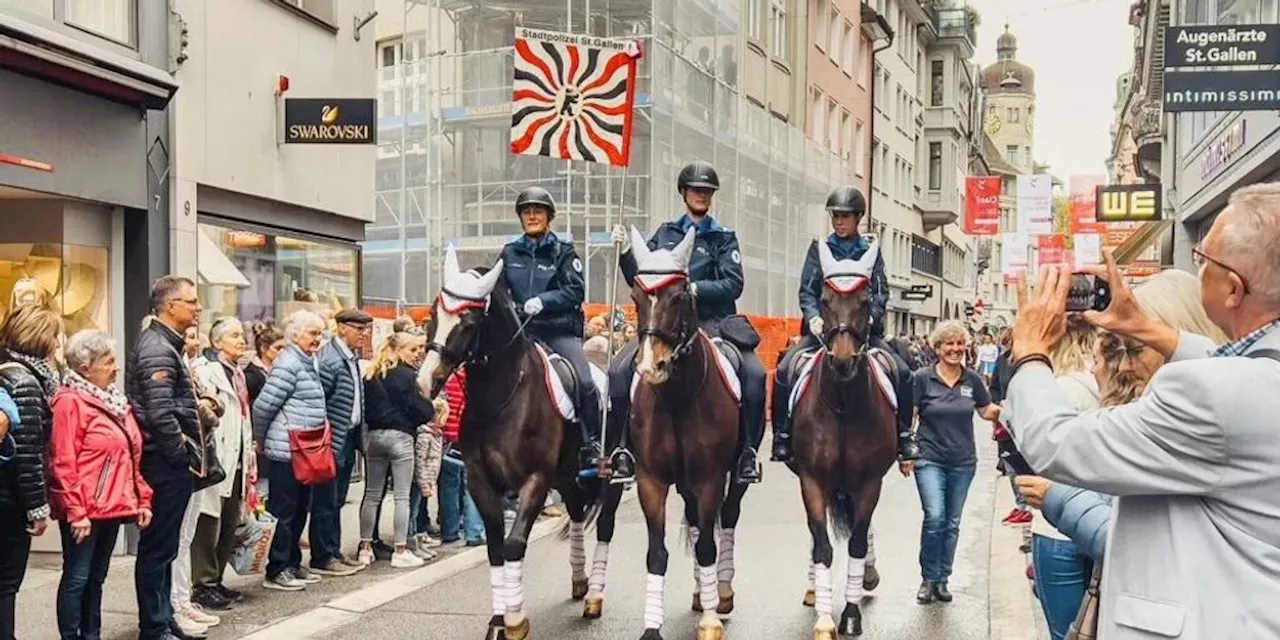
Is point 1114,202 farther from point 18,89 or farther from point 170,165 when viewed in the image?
point 18,89

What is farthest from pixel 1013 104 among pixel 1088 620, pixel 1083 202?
pixel 1088 620

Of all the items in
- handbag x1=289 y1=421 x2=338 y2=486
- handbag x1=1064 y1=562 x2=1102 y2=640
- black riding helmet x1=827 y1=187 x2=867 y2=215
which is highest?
black riding helmet x1=827 y1=187 x2=867 y2=215

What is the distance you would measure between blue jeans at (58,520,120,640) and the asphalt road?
1563 millimetres

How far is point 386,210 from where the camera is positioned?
25.0 metres

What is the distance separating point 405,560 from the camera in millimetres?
10258

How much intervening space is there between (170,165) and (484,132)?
1302 centimetres

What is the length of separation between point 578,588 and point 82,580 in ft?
11.7

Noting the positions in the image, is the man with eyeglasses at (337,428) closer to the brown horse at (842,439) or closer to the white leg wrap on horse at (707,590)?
the white leg wrap on horse at (707,590)

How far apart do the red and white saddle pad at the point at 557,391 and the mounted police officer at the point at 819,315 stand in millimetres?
1458

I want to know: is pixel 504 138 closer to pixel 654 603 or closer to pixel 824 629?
pixel 654 603

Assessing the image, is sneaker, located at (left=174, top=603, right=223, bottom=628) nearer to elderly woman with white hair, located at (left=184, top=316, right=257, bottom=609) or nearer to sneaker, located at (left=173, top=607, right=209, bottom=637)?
sneaker, located at (left=173, top=607, right=209, bottom=637)

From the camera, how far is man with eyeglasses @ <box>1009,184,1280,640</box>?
2465 millimetres

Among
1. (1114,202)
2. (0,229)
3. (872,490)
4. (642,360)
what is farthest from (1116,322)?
(1114,202)

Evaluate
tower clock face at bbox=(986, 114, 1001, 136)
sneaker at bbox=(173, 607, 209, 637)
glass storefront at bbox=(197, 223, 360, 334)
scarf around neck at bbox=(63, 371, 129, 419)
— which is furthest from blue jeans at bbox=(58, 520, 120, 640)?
tower clock face at bbox=(986, 114, 1001, 136)
